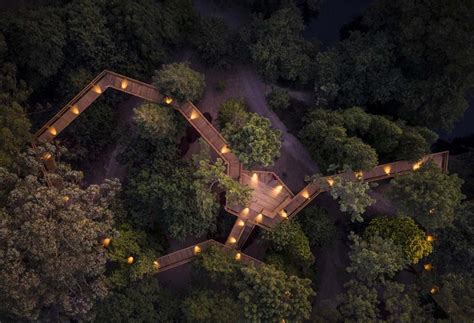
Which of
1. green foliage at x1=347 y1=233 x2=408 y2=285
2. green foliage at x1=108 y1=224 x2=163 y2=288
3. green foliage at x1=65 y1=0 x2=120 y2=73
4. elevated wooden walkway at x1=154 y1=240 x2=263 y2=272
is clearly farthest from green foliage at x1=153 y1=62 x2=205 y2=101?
green foliage at x1=347 y1=233 x2=408 y2=285

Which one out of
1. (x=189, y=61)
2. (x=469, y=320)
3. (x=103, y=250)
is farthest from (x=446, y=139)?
(x=103, y=250)

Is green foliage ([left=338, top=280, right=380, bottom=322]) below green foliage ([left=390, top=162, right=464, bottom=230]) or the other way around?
below

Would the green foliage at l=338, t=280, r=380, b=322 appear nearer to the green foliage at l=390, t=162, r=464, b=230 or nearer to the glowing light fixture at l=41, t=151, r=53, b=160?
the green foliage at l=390, t=162, r=464, b=230

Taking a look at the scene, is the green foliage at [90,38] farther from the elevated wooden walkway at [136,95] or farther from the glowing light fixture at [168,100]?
the glowing light fixture at [168,100]

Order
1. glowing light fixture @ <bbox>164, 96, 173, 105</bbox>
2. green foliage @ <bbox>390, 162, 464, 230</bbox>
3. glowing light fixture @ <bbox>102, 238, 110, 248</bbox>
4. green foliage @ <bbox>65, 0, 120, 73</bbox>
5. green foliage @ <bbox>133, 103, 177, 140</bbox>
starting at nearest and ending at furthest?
green foliage @ <bbox>390, 162, 464, 230</bbox> → green foliage @ <bbox>133, 103, 177, 140</bbox> → glowing light fixture @ <bbox>102, 238, 110, 248</bbox> → green foliage @ <bbox>65, 0, 120, 73</bbox> → glowing light fixture @ <bbox>164, 96, 173, 105</bbox>

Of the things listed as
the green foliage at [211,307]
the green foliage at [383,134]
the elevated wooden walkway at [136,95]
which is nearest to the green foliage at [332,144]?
the green foliage at [383,134]

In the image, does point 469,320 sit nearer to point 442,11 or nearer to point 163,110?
point 442,11
